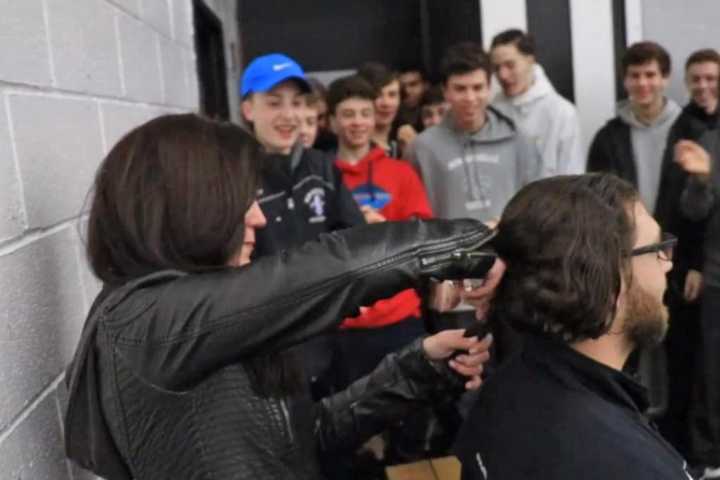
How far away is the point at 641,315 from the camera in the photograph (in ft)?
4.35

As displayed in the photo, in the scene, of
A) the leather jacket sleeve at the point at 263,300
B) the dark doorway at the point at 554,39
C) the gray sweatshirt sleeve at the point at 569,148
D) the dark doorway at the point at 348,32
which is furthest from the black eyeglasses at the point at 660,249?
the dark doorway at the point at 348,32

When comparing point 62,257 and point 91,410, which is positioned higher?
point 62,257

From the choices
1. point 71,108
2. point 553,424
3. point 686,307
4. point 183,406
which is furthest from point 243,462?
point 686,307

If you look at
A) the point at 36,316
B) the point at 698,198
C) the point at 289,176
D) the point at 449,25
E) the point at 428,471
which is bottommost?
the point at 428,471

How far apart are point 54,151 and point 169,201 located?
15.4 inches

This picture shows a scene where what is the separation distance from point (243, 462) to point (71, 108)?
69 cm

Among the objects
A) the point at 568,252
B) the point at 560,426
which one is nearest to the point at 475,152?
the point at 568,252

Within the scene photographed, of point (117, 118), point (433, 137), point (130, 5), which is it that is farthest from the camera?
point (433, 137)

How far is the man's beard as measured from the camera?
132 cm

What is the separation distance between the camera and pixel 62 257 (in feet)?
4.33

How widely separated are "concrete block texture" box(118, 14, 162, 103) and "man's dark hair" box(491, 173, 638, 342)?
3.14 ft

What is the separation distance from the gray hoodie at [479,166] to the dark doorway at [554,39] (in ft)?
4.13

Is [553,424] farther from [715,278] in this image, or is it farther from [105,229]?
[715,278]

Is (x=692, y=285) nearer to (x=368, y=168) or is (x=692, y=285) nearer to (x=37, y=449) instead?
(x=368, y=168)
